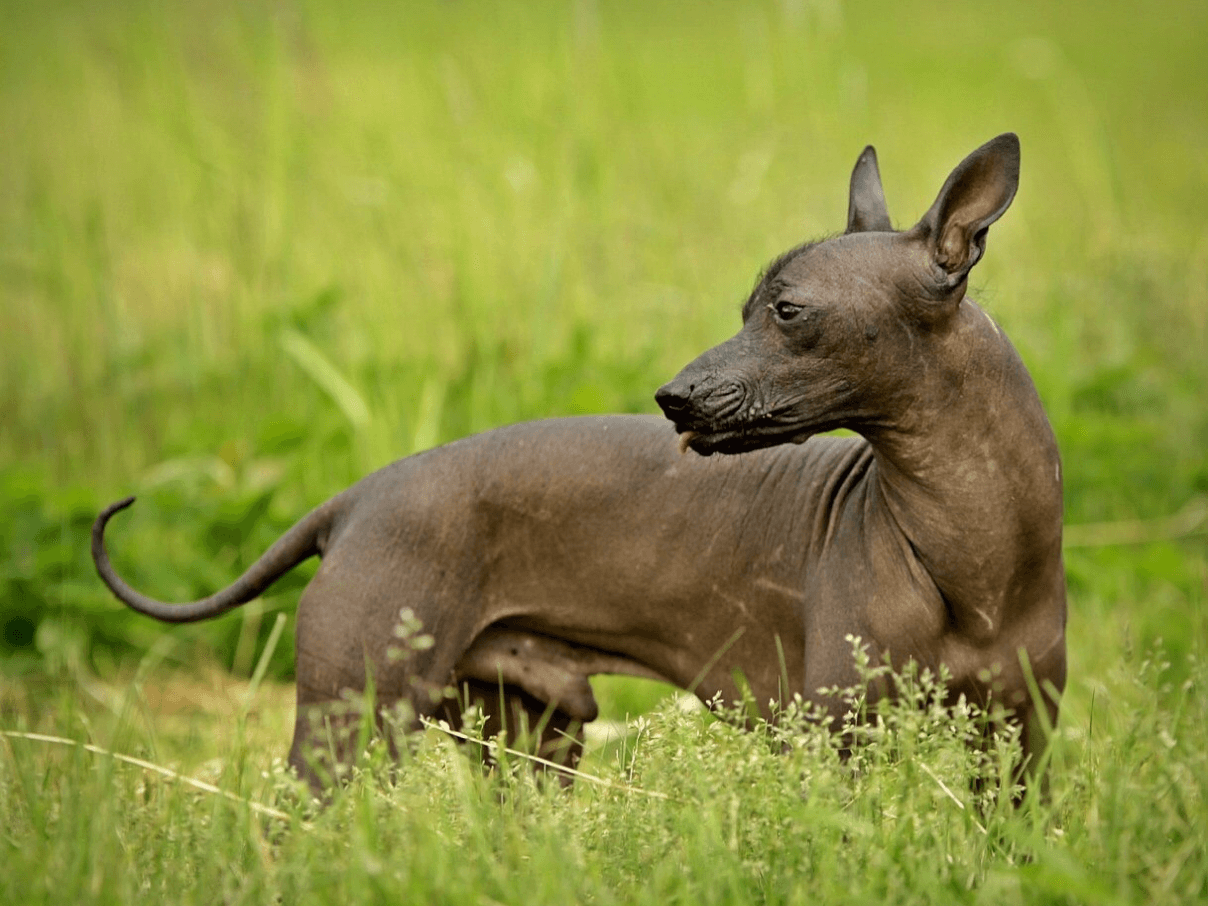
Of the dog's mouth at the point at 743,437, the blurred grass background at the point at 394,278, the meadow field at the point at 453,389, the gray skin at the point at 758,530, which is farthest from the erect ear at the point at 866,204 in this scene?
the blurred grass background at the point at 394,278

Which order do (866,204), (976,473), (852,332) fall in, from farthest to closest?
(866,204)
(976,473)
(852,332)

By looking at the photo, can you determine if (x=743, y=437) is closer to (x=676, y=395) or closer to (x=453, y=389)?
(x=676, y=395)

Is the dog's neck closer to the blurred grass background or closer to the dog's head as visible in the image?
the dog's head

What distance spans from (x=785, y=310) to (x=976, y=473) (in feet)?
1.68

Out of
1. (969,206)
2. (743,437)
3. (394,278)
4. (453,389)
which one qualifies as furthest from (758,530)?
(394,278)

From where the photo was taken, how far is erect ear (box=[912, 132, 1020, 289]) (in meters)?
2.84

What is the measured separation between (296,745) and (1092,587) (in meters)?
2.88

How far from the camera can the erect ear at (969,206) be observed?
2.84 m

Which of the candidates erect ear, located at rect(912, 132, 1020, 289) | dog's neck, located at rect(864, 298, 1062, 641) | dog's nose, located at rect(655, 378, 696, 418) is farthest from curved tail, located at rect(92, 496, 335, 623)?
erect ear, located at rect(912, 132, 1020, 289)

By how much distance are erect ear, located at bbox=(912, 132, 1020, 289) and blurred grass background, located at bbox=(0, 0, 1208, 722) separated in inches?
80.9

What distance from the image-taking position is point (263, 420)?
217 inches

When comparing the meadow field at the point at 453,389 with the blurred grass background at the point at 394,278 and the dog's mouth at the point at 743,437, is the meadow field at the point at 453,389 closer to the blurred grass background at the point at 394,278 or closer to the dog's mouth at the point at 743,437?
the blurred grass background at the point at 394,278

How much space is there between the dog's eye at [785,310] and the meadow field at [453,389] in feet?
2.52

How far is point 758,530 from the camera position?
10.8 ft
